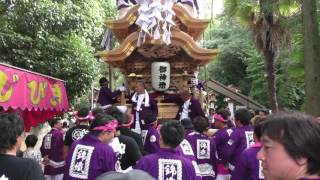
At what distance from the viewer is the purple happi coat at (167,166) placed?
4328 mm

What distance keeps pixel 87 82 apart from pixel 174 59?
→ 3.21 metres

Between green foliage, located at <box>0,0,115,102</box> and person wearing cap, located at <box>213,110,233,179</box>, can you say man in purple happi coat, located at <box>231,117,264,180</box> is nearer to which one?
person wearing cap, located at <box>213,110,233,179</box>

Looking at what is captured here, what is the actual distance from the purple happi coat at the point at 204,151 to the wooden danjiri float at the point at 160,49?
204 inches

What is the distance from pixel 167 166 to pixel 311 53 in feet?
16.9

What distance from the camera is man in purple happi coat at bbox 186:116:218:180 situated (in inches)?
268

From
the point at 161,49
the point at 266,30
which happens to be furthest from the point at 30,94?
the point at 266,30

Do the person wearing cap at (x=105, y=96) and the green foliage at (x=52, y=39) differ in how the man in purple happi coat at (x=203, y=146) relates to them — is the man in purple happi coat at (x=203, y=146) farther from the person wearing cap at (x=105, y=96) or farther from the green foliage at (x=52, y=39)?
the green foliage at (x=52, y=39)

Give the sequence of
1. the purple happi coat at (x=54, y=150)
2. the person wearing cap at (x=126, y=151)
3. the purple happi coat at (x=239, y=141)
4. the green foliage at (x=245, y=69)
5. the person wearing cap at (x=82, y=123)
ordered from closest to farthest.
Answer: the person wearing cap at (x=126, y=151), the purple happi coat at (x=239, y=141), the person wearing cap at (x=82, y=123), the purple happi coat at (x=54, y=150), the green foliage at (x=245, y=69)

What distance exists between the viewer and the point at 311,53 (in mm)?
8492

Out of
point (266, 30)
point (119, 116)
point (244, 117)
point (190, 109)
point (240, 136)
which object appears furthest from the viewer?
point (266, 30)

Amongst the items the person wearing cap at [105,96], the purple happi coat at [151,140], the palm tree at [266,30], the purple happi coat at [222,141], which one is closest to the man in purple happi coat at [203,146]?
the purple happi coat at [222,141]

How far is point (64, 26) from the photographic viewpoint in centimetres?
1348

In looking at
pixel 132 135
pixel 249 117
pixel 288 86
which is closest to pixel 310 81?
pixel 249 117

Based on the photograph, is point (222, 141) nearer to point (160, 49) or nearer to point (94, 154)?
point (94, 154)
